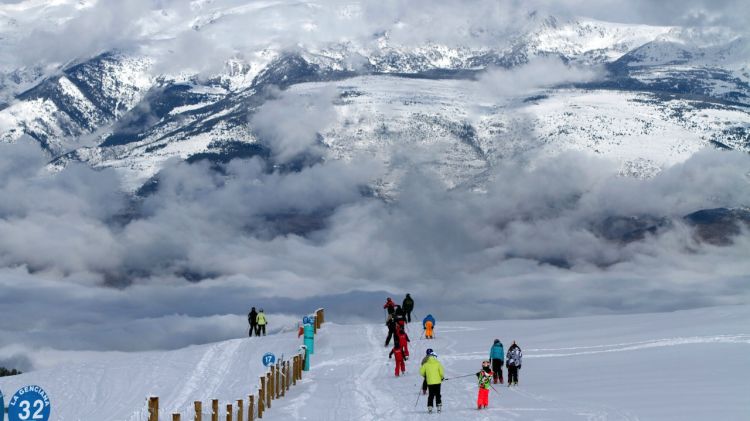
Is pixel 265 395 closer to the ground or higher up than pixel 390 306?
closer to the ground

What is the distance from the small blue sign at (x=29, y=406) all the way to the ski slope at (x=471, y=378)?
44.1 ft

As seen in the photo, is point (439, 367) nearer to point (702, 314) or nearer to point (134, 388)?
point (134, 388)

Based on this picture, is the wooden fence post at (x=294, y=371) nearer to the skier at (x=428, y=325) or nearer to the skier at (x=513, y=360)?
the skier at (x=513, y=360)

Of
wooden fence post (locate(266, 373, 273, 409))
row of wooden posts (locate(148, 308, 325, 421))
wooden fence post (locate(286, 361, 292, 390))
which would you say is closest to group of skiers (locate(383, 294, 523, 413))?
row of wooden posts (locate(148, 308, 325, 421))

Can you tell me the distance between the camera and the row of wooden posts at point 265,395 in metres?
24.3

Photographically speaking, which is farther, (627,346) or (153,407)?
(627,346)

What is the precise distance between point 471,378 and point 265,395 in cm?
935

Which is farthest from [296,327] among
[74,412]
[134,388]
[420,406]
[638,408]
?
[638,408]

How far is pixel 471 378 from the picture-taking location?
39000 mm

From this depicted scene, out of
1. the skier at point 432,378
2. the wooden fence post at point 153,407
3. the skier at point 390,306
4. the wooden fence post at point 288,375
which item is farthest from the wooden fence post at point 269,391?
the skier at point 390,306

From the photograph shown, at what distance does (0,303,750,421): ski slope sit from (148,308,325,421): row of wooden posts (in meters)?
0.50

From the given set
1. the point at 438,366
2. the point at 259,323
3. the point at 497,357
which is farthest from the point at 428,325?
the point at 438,366

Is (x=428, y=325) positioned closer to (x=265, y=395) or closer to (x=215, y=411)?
(x=265, y=395)

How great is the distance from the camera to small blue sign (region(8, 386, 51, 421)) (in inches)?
629
